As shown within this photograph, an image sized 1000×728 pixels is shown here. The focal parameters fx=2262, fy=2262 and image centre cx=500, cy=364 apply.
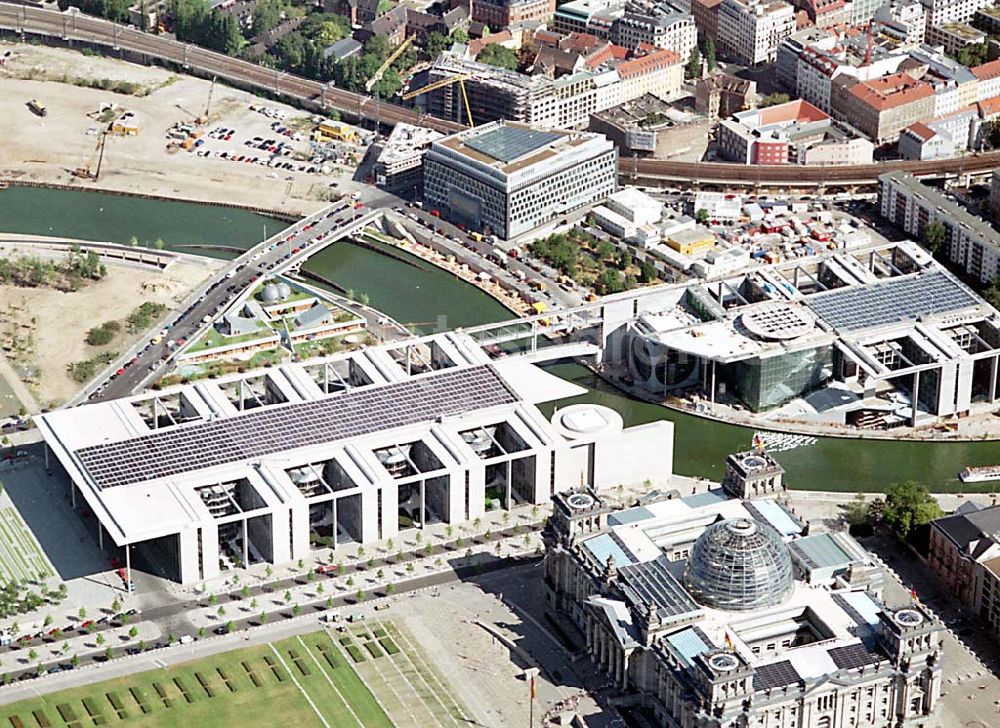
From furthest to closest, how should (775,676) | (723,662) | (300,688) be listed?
(300,688) → (775,676) → (723,662)

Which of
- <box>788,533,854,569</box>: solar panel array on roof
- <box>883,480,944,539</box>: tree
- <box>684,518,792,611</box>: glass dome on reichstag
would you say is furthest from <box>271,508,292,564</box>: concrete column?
<box>883,480,944,539</box>: tree

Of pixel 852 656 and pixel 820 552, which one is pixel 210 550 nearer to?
pixel 820 552

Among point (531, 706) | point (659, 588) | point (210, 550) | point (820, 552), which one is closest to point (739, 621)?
point (659, 588)

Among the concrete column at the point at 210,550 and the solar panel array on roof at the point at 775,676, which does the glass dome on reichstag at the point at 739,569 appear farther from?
the concrete column at the point at 210,550

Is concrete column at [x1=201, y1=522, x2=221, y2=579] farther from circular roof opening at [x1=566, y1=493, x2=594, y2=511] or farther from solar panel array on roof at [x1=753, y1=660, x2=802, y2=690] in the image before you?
solar panel array on roof at [x1=753, y1=660, x2=802, y2=690]

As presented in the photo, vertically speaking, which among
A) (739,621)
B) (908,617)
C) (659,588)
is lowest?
(739,621)

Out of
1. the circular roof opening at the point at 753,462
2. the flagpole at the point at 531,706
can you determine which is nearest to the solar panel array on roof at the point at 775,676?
the flagpole at the point at 531,706

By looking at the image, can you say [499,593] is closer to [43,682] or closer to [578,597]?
[578,597]

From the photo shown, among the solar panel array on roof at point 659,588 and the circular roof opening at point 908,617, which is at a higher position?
the circular roof opening at point 908,617
